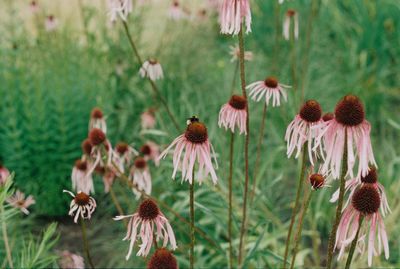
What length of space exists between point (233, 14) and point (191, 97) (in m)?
2.29

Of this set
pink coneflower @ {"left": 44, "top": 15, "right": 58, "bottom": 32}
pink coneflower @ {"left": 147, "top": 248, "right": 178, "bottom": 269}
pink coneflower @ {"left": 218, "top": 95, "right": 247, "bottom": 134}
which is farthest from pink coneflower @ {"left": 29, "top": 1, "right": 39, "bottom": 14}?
pink coneflower @ {"left": 147, "top": 248, "right": 178, "bottom": 269}

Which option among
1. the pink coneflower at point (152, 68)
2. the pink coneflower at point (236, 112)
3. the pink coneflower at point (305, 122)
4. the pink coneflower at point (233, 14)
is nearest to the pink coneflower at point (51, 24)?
the pink coneflower at point (152, 68)

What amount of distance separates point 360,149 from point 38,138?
2123mm

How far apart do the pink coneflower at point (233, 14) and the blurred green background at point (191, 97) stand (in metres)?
0.83

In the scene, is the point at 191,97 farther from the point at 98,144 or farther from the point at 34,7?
the point at 98,144

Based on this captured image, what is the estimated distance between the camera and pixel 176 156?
4.59ft

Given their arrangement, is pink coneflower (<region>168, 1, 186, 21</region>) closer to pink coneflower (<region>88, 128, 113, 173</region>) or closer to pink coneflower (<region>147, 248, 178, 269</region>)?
pink coneflower (<region>88, 128, 113, 173</region>)

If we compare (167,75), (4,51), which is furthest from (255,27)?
(4,51)

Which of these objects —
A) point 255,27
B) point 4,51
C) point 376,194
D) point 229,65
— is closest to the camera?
point 376,194

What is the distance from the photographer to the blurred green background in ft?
9.24

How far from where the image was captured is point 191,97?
12.5 feet

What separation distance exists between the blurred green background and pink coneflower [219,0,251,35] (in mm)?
829

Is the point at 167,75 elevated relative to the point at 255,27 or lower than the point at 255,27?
lower

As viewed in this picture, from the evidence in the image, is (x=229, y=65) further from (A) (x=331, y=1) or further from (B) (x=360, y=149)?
(B) (x=360, y=149)
